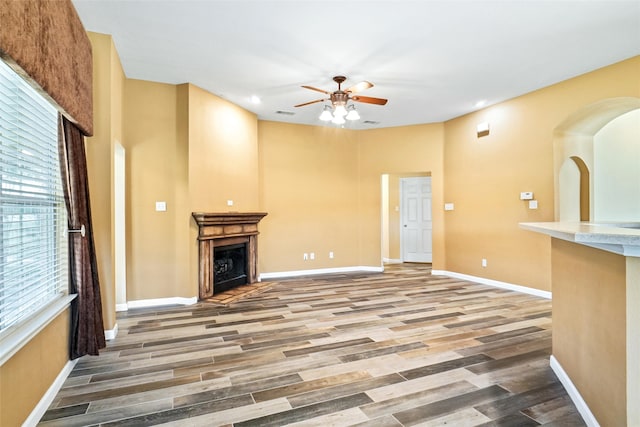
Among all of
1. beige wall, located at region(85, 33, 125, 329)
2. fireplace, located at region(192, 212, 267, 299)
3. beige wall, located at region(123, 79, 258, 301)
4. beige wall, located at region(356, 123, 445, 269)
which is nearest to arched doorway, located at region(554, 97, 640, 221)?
beige wall, located at region(356, 123, 445, 269)

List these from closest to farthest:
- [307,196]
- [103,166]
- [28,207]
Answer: [28,207] → [103,166] → [307,196]

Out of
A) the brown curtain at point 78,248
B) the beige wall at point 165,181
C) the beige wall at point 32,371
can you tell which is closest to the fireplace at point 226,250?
the beige wall at point 165,181

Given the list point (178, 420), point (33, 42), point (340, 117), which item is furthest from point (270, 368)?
point (340, 117)

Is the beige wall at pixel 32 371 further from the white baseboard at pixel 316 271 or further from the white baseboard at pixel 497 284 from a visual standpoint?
the white baseboard at pixel 497 284

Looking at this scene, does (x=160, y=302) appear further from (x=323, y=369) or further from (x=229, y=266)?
(x=323, y=369)

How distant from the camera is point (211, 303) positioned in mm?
4742

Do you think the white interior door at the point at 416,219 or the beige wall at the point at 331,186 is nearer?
the beige wall at the point at 331,186

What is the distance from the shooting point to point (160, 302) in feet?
15.3

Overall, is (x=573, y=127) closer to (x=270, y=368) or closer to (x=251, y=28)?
(x=251, y=28)

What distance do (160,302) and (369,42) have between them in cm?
414

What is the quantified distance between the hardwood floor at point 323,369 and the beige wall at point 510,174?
1.12m

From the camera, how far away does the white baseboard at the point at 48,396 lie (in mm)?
2004

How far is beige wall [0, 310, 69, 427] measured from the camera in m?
1.75

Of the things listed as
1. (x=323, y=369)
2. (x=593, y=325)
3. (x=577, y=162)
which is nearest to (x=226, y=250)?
(x=323, y=369)
